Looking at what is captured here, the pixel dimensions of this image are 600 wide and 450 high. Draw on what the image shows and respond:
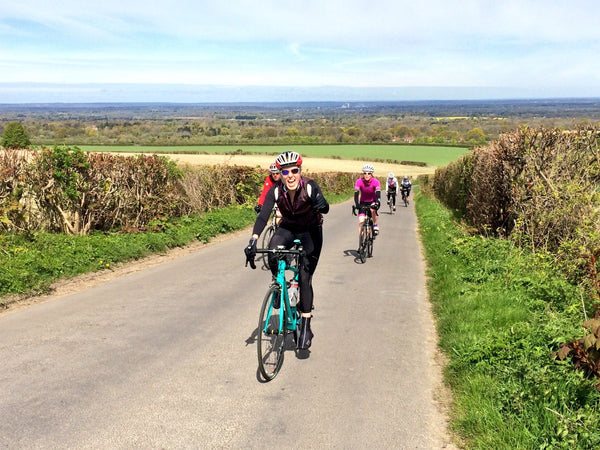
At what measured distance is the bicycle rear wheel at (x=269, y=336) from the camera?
15.4ft

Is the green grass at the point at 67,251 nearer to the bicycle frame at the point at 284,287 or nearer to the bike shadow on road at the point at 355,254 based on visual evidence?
the bike shadow on road at the point at 355,254

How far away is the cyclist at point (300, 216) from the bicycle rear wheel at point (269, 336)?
320mm

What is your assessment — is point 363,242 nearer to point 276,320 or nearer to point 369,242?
point 369,242

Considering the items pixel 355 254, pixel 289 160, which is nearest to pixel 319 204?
pixel 289 160

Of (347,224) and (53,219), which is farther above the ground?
(53,219)

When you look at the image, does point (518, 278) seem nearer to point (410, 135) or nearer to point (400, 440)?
point (400, 440)

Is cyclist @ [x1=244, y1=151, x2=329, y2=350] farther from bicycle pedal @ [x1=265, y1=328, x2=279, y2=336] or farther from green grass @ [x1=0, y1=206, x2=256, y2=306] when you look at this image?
green grass @ [x1=0, y1=206, x2=256, y2=306]

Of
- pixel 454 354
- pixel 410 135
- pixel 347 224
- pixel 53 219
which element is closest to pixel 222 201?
pixel 347 224

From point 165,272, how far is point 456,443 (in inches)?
270

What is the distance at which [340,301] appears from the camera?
7566 mm

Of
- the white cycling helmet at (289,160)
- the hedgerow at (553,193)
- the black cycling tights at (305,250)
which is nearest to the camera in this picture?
the white cycling helmet at (289,160)

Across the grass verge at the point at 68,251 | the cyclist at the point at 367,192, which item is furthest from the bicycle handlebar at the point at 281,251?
the cyclist at the point at 367,192

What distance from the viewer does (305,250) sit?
5406 mm

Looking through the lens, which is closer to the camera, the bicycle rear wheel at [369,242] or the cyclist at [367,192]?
the cyclist at [367,192]
